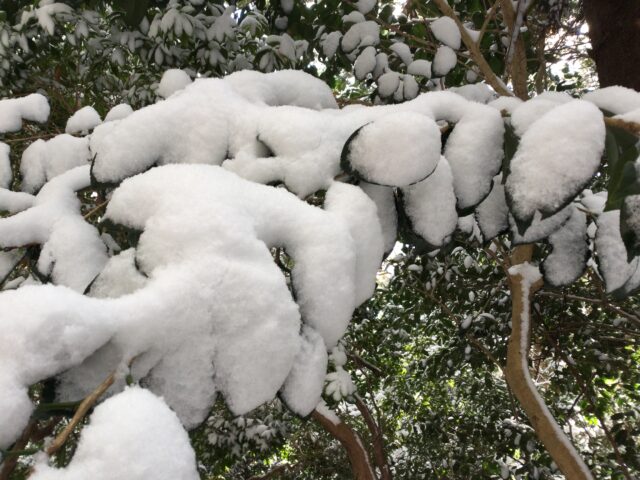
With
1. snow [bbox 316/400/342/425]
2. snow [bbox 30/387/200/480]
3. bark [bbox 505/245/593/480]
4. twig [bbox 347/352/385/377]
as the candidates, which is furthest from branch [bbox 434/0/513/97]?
twig [bbox 347/352/385/377]

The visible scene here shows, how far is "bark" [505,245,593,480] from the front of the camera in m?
1.34

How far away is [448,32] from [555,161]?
826 millimetres

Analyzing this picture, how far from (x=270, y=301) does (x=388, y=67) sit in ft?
3.98

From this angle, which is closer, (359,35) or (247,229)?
(247,229)

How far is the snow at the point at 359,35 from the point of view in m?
1.31

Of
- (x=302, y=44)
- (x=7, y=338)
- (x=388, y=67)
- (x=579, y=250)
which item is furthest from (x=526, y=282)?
(x=7, y=338)

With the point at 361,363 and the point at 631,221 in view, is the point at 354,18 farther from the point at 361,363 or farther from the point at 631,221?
the point at 361,363

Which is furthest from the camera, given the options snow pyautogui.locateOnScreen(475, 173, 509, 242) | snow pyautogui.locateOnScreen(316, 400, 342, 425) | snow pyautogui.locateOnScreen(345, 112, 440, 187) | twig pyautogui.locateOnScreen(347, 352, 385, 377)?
twig pyautogui.locateOnScreen(347, 352, 385, 377)

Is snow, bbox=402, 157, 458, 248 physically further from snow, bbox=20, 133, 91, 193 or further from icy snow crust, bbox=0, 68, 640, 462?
snow, bbox=20, 133, 91, 193

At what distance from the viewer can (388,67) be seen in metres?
1.43

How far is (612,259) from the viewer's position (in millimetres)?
539

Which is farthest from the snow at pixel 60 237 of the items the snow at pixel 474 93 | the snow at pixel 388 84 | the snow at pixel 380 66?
the snow at pixel 380 66

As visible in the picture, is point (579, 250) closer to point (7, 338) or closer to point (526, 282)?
point (7, 338)

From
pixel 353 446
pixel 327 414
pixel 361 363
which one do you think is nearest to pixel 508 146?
pixel 327 414
